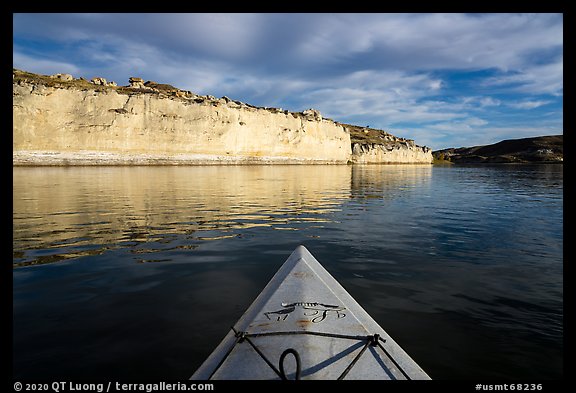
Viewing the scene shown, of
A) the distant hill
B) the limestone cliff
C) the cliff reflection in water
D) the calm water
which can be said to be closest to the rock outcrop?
the limestone cliff

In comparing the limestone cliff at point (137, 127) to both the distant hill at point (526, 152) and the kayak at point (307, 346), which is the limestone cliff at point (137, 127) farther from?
the distant hill at point (526, 152)

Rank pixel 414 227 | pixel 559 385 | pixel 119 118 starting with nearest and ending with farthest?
pixel 559 385, pixel 414 227, pixel 119 118

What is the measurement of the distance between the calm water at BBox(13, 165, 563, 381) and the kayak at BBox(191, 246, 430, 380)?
0.63 metres

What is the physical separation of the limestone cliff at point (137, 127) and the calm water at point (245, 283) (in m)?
46.7

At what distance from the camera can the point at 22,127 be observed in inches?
1843

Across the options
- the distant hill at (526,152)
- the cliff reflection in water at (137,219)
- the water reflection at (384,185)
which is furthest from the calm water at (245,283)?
the distant hill at (526,152)

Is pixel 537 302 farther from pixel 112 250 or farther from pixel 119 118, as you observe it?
pixel 119 118

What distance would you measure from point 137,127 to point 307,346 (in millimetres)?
61359

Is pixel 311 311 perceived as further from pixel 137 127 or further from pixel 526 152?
pixel 526 152

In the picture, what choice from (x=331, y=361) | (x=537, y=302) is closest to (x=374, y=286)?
(x=537, y=302)

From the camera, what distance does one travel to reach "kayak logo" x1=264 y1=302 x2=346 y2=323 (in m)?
3.43

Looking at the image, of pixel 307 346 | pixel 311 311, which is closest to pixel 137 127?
pixel 311 311

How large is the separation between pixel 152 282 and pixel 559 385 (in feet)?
19.1

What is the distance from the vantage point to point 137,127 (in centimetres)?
5612
